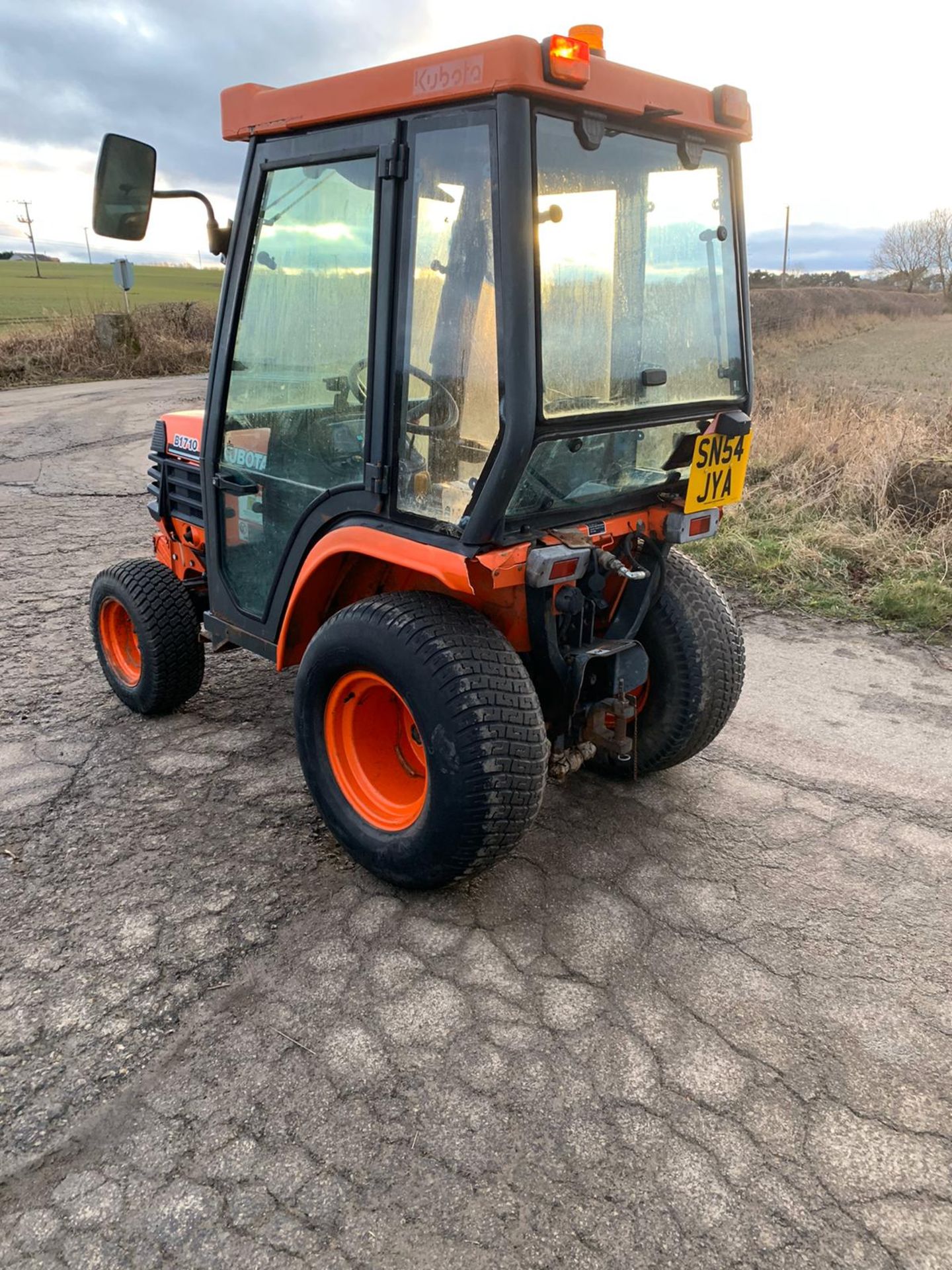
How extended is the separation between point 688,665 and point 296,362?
1.58 metres

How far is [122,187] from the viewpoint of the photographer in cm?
271

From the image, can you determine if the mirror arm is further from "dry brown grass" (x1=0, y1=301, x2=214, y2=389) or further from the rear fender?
"dry brown grass" (x1=0, y1=301, x2=214, y2=389)

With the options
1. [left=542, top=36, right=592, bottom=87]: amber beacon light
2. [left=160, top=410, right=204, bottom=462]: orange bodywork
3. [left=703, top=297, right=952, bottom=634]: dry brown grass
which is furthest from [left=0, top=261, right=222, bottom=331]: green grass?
[left=542, top=36, right=592, bottom=87]: amber beacon light

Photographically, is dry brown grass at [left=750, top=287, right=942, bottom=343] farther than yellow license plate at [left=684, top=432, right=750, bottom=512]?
Yes

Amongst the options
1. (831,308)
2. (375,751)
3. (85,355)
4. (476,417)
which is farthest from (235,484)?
(831,308)

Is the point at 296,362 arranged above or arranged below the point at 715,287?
below

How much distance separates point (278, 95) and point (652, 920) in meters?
2.58

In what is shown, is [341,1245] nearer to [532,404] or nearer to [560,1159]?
[560,1159]

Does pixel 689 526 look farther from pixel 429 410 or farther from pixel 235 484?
pixel 235 484

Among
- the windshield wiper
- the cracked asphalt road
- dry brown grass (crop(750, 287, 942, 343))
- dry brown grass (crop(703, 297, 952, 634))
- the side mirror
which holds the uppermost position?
dry brown grass (crop(750, 287, 942, 343))

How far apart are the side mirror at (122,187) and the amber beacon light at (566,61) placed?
1.34 metres

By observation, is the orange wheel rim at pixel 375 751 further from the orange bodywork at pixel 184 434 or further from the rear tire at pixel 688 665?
the orange bodywork at pixel 184 434

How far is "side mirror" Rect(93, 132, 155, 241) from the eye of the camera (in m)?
2.66

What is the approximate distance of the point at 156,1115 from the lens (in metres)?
1.97
